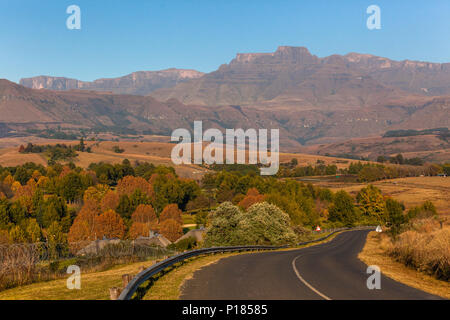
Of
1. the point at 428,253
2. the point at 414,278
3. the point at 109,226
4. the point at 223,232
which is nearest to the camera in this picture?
the point at 414,278

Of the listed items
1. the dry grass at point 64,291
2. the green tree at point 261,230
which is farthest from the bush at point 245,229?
the dry grass at point 64,291

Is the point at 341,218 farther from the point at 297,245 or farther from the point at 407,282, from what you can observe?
the point at 407,282

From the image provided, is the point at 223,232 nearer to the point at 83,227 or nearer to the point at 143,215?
the point at 83,227

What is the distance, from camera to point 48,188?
154 m

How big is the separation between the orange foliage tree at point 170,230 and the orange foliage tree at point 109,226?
440 inches

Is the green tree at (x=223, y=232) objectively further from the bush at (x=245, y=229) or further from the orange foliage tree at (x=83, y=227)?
the orange foliage tree at (x=83, y=227)

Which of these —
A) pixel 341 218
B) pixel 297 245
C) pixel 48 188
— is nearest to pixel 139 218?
pixel 48 188

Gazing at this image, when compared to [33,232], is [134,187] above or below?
above

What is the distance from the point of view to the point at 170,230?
10650 cm

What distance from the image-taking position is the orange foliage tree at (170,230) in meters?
105

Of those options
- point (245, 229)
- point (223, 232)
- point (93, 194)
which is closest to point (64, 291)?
point (245, 229)

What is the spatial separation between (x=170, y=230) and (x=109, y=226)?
16.2 m

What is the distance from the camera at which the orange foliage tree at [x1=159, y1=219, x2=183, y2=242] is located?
345 feet
